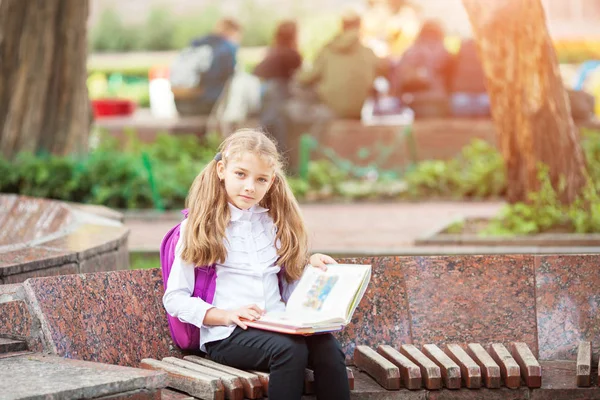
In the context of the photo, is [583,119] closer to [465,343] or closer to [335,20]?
[465,343]

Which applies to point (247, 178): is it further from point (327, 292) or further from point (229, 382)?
point (229, 382)

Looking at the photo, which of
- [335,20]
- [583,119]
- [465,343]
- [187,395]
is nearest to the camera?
[187,395]

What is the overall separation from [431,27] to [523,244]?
282 inches

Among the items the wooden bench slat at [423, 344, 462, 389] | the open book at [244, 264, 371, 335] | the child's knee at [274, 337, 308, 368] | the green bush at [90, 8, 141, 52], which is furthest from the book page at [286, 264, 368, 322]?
the green bush at [90, 8, 141, 52]

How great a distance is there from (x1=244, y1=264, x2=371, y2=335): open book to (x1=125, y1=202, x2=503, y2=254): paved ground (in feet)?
12.3

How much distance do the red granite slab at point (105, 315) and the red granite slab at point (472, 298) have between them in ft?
3.59

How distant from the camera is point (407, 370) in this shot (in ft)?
14.5

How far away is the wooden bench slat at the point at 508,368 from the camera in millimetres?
4441

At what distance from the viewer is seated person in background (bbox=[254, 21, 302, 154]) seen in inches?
557

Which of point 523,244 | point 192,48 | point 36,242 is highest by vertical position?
point 192,48

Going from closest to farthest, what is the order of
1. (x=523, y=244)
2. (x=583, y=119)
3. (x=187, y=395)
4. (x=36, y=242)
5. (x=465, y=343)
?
(x=187, y=395)
(x=465, y=343)
(x=36, y=242)
(x=523, y=244)
(x=583, y=119)

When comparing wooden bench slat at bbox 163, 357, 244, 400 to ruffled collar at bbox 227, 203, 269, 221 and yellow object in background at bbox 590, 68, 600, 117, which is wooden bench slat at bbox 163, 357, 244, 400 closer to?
ruffled collar at bbox 227, 203, 269, 221

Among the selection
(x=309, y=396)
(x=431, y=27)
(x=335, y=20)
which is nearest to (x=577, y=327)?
(x=309, y=396)

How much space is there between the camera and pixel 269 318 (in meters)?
4.25
